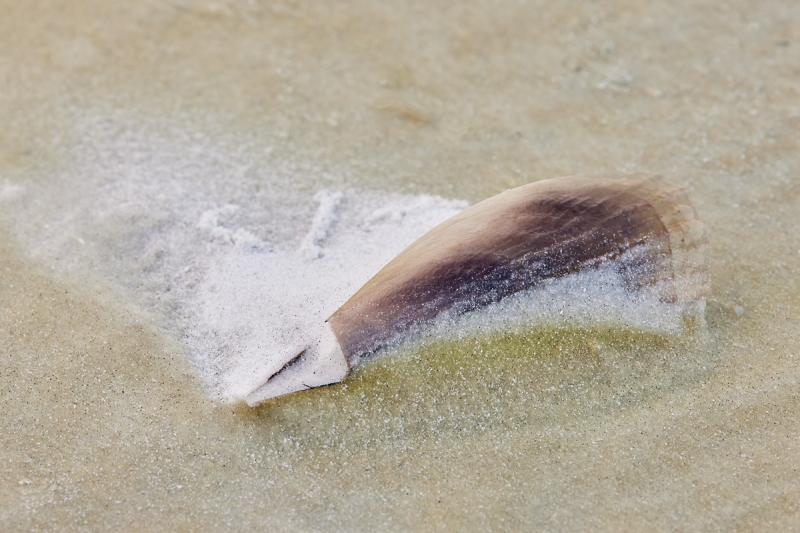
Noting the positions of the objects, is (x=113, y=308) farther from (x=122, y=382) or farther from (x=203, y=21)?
(x=203, y=21)

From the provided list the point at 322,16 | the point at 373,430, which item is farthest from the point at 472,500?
the point at 322,16

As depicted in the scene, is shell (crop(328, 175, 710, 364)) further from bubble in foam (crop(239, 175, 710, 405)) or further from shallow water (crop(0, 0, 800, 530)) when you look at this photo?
shallow water (crop(0, 0, 800, 530))

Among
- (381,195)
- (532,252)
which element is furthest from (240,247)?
(532,252)

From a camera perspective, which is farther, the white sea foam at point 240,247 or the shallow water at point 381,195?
the white sea foam at point 240,247

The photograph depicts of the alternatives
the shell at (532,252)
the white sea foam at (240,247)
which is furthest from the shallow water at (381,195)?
the shell at (532,252)

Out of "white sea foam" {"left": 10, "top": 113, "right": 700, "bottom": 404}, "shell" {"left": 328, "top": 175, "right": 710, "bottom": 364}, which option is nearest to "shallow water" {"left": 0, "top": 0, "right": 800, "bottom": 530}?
"white sea foam" {"left": 10, "top": 113, "right": 700, "bottom": 404}

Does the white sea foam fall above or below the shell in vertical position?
below

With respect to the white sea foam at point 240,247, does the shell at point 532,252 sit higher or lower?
higher

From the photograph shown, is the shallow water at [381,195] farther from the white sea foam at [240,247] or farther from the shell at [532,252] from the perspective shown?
the shell at [532,252]
